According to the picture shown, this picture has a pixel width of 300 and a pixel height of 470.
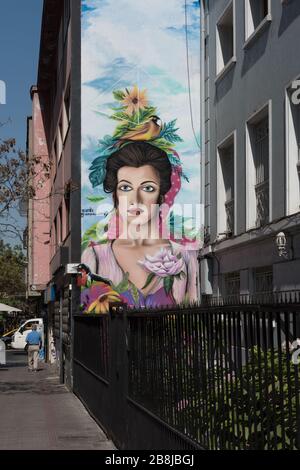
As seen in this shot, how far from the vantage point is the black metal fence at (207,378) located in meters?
4.93

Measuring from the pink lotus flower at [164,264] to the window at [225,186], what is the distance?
18.0 ft

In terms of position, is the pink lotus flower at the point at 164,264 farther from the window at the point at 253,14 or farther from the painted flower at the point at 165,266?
the window at the point at 253,14

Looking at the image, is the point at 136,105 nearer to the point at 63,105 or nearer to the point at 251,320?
the point at 63,105

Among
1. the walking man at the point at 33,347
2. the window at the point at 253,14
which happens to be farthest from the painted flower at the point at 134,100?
the walking man at the point at 33,347

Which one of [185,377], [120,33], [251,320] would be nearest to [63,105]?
[120,33]

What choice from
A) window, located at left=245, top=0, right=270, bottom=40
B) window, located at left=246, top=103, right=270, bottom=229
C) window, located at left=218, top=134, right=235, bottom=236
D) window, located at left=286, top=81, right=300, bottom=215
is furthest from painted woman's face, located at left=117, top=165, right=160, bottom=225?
window, located at left=286, top=81, right=300, bottom=215

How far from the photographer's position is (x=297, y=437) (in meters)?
4.60

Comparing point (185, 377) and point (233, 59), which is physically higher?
point (233, 59)

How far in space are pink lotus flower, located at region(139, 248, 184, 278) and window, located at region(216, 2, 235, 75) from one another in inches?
263

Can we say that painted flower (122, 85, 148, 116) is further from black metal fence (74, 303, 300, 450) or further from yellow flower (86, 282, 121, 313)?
black metal fence (74, 303, 300, 450)

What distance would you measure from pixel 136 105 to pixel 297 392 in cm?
1875

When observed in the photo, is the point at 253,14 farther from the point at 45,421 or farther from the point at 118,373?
the point at 45,421
